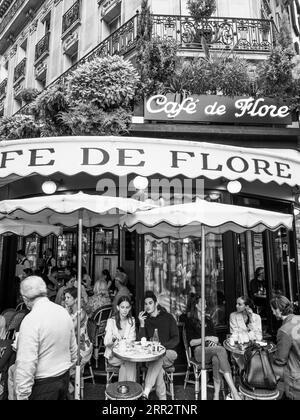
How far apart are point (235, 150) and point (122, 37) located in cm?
542

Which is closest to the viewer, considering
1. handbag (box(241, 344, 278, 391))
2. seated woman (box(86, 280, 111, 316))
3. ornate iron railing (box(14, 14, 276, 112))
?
handbag (box(241, 344, 278, 391))

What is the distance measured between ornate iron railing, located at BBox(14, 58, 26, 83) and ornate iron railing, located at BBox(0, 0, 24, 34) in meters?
2.69

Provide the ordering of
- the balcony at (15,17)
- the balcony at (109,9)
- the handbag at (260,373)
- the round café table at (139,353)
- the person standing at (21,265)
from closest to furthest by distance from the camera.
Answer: the handbag at (260,373) < the round café table at (139,353) < the person standing at (21,265) < the balcony at (109,9) < the balcony at (15,17)

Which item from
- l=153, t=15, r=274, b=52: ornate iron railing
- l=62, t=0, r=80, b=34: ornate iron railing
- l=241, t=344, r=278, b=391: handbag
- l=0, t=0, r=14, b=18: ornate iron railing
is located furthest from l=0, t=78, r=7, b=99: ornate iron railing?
l=241, t=344, r=278, b=391: handbag

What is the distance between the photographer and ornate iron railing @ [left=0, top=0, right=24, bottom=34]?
16341 millimetres

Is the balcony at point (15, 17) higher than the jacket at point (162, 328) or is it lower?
higher

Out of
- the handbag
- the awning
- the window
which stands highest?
the window

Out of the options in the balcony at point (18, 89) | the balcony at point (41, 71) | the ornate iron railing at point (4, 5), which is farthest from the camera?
the ornate iron railing at point (4, 5)

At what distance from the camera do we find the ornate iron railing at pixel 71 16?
12570mm

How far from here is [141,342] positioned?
4621 mm

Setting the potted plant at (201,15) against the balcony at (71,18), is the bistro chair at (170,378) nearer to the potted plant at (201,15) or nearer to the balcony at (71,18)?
the potted plant at (201,15)

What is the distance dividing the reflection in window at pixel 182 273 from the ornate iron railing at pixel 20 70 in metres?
14.3

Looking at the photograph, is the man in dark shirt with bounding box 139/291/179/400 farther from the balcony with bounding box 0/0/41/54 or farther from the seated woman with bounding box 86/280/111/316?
the balcony with bounding box 0/0/41/54

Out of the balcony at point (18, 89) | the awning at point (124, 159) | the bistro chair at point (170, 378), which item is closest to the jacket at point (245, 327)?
the bistro chair at point (170, 378)
